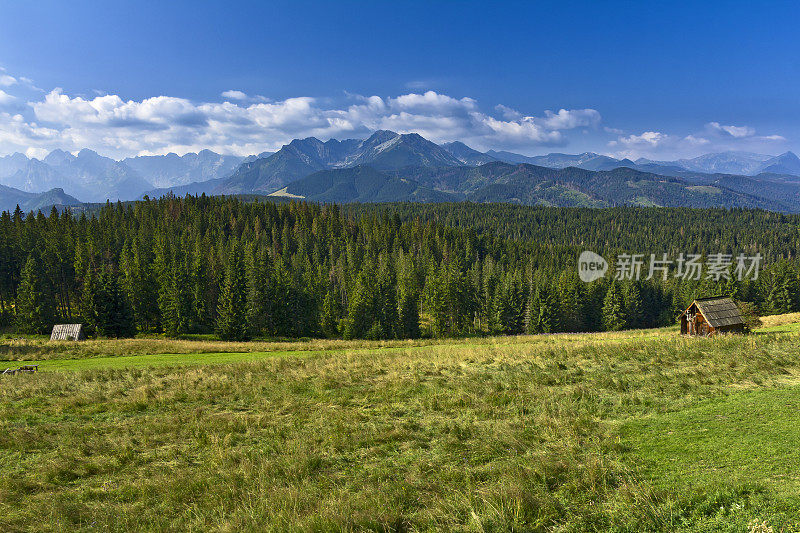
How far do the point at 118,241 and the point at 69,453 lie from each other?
370ft

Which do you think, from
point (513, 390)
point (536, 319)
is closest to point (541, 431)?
point (513, 390)

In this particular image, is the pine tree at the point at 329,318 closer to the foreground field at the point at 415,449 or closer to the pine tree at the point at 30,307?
the pine tree at the point at 30,307

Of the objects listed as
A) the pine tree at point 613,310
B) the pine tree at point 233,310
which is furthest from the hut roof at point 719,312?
the pine tree at point 233,310

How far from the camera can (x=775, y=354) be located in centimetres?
1925

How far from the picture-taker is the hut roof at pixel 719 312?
35750 mm

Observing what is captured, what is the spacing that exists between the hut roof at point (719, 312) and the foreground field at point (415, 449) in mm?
18793

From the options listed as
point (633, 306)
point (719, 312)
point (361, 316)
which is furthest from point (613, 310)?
point (361, 316)

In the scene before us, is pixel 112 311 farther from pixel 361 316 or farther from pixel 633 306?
pixel 633 306

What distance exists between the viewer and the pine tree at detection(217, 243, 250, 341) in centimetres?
6450

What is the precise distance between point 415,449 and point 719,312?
3997cm

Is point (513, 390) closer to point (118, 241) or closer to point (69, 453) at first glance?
point (69, 453)

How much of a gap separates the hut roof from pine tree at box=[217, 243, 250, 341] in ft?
208

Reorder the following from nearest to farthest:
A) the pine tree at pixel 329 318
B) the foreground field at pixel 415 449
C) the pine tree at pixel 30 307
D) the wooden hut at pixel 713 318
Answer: the foreground field at pixel 415 449
the wooden hut at pixel 713 318
the pine tree at pixel 30 307
the pine tree at pixel 329 318

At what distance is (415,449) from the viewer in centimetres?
1085
